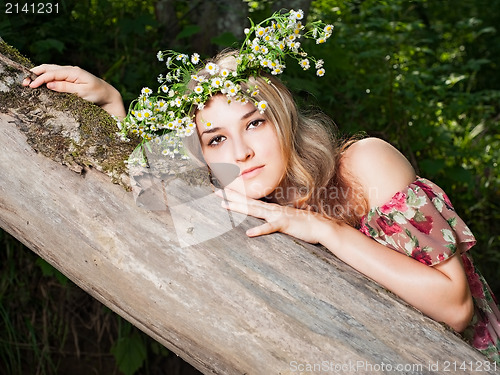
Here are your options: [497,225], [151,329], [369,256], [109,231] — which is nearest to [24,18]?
[109,231]

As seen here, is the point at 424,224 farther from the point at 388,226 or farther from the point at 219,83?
the point at 219,83

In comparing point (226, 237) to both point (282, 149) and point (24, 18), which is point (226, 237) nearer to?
point (282, 149)

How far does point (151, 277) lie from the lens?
1673mm

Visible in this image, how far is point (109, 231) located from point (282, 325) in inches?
24.5

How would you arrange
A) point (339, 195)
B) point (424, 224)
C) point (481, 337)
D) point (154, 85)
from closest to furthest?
1. point (424, 224)
2. point (481, 337)
3. point (339, 195)
4. point (154, 85)

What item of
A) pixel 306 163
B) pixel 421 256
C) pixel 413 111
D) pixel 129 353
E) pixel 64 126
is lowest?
pixel 129 353

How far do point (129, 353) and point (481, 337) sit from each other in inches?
86.7

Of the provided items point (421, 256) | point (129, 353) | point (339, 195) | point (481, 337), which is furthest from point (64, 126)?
point (129, 353)

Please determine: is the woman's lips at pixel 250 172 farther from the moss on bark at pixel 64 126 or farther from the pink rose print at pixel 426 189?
the pink rose print at pixel 426 189

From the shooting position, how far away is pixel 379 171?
2205 mm

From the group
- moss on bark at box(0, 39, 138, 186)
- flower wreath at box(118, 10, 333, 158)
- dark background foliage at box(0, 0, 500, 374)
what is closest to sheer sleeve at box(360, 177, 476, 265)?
flower wreath at box(118, 10, 333, 158)

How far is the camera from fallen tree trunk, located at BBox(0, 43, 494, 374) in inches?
62.2

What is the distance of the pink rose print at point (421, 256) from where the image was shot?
199 centimetres

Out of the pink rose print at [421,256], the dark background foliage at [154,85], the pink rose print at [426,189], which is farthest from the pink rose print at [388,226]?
the dark background foliage at [154,85]
